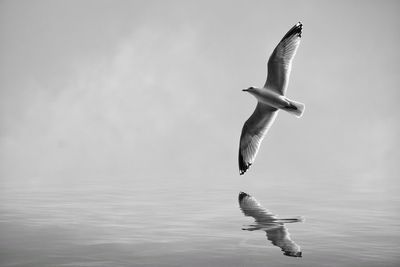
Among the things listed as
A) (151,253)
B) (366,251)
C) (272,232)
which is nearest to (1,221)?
(151,253)

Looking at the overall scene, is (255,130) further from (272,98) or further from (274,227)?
A: (274,227)

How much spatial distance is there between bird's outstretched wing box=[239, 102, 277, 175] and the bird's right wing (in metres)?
2.91

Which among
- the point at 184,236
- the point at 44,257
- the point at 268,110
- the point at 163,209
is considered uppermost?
the point at 268,110

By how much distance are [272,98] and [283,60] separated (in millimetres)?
1226

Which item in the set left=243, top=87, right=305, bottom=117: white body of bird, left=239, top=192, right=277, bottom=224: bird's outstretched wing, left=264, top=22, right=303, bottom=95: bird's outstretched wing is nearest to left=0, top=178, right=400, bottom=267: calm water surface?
left=239, top=192, right=277, bottom=224: bird's outstretched wing

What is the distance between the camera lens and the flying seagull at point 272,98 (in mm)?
15891

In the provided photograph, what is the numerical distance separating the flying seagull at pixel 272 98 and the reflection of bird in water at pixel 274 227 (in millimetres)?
1907

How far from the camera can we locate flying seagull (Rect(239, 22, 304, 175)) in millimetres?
15891

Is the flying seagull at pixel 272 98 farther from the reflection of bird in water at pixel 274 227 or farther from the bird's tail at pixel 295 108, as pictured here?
the reflection of bird in water at pixel 274 227

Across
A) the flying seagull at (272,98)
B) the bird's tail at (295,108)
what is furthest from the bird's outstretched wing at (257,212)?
the bird's tail at (295,108)

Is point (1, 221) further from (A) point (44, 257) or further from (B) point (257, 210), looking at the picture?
(B) point (257, 210)

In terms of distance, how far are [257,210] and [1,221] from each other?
9983mm

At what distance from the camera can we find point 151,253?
12953 millimetres

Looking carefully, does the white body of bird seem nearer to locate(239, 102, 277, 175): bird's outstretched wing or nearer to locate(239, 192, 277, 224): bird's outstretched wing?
locate(239, 102, 277, 175): bird's outstretched wing
